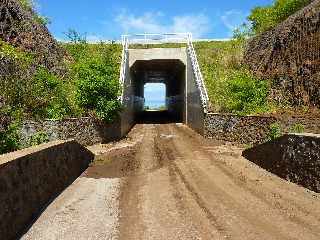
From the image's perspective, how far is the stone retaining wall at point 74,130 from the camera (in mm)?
21859

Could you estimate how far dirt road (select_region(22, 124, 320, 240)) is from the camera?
9.41 m

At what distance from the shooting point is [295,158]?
14.2 meters

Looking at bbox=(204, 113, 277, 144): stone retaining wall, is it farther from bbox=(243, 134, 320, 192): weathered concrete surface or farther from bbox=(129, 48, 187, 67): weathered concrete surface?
bbox=(129, 48, 187, 67): weathered concrete surface

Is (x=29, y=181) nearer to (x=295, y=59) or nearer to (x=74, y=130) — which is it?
(x=74, y=130)

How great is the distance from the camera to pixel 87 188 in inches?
565

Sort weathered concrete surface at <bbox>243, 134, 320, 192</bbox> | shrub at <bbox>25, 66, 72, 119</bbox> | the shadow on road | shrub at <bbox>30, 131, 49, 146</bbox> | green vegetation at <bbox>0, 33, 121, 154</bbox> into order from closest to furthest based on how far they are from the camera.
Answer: weathered concrete surface at <bbox>243, 134, 320, 192</bbox>
shrub at <bbox>30, 131, 49, 146</bbox>
green vegetation at <bbox>0, 33, 121, 154</bbox>
shrub at <bbox>25, 66, 72, 119</bbox>
the shadow on road

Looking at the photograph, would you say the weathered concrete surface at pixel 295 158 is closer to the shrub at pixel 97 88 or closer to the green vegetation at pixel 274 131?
the green vegetation at pixel 274 131

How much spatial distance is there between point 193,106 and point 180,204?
72.7ft

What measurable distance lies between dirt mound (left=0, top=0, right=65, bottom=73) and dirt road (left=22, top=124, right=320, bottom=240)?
1337cm

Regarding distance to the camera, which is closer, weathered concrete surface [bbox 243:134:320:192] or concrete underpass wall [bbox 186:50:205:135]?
weathered concrete surface [bbox 243:134:320:192]

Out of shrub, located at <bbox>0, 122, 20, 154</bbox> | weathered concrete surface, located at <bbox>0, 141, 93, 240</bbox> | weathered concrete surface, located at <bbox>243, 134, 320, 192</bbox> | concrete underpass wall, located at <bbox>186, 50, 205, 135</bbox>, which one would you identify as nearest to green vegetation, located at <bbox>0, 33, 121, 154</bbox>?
concrete underpass wall, located at <bbox>186, 50, 205, 135</bbox>

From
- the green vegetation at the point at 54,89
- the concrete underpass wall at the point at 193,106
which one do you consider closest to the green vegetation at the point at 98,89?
the green vegetation at the point at 54,89

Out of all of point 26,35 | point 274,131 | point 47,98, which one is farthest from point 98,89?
point 274,131

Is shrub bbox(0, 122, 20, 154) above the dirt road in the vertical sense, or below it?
above
